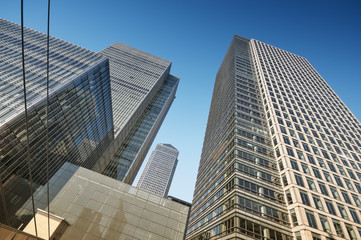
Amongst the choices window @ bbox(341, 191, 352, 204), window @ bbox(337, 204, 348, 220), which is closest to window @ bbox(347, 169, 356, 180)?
window @ bbox(341, 191, 352, 204)

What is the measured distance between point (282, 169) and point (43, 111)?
45.0 meters

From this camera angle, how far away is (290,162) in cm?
3647

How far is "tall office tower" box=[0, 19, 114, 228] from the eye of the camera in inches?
1185

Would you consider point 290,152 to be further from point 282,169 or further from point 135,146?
point 135,146

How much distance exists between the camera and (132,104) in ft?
318

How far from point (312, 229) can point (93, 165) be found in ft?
207

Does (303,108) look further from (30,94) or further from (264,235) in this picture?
(30,94)

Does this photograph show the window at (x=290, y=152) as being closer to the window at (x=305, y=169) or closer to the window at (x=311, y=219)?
the window at (x=305, y=169)

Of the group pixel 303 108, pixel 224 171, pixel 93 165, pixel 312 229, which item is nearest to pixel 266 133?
pixel 224 171

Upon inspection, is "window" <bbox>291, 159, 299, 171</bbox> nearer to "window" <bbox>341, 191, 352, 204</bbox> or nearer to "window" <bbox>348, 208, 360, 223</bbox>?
"window" <bbox>341, 191, 352, 204</bbox>

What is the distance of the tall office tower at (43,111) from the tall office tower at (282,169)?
31.9 metres

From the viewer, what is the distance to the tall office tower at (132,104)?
276ft

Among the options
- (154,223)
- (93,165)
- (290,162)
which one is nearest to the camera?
(154,223)

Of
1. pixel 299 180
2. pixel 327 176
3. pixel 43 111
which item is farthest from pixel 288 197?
pixel 43 111
